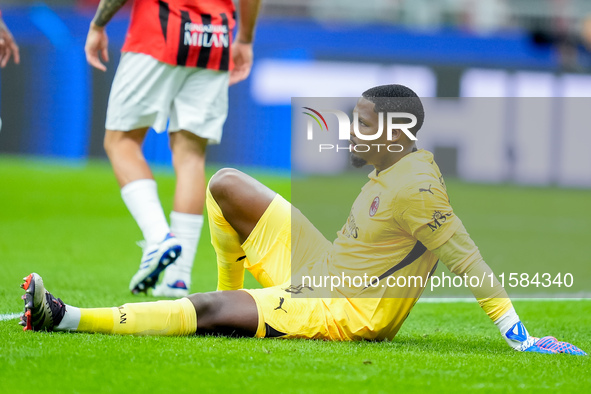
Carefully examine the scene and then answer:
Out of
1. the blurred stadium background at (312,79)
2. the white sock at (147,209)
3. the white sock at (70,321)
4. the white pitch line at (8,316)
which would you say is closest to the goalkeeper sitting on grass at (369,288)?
the white sock at (70,321)

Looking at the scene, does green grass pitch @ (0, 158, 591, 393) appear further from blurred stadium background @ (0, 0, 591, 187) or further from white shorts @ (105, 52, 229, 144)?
blurred stadium background @ (0, 0, 591, 187)

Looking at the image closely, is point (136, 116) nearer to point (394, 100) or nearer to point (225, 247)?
point (225, 247)

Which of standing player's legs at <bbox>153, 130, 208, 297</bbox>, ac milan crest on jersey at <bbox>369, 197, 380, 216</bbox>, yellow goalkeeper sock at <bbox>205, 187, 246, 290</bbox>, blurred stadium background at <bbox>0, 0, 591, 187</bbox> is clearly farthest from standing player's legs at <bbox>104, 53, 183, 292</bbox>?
blurred stadium background at <bbox>0, 0, 591, 187</bbox>

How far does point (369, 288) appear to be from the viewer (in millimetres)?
3258

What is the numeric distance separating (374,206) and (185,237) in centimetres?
163

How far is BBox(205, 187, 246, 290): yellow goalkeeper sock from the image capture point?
11.9 feet

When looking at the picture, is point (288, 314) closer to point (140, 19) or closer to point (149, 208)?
point (149, 208)

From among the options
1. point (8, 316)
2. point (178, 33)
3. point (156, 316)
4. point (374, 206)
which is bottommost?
point (8, 316)

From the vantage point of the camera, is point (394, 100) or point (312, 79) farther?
point (312, 79)

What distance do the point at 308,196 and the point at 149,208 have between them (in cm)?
721

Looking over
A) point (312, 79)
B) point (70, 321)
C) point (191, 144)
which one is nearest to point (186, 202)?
point (191, 144)

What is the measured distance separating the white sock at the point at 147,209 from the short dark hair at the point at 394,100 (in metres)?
1.47

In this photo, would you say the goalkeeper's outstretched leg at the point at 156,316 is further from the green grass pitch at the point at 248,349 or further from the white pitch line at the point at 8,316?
the white pitch line at the point at 8,316

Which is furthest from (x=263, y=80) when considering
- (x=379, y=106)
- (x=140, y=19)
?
(x=379, y=106)
